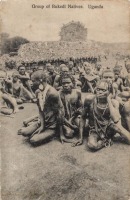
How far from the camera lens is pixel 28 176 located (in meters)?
4.12

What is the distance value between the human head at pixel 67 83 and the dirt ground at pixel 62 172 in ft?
2.59

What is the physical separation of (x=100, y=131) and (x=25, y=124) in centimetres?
126

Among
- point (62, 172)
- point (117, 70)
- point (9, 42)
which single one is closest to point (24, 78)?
point (9, 42)

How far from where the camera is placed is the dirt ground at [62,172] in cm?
387

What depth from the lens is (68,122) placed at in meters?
4.70

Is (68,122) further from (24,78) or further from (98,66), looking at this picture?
(98,66)

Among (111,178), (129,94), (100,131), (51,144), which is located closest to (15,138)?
(51,144)

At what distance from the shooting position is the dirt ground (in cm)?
387

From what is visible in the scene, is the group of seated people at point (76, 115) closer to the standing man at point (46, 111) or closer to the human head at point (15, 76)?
the standing man at point (46, 111)

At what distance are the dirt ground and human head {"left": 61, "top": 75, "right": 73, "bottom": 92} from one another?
2.59 feet

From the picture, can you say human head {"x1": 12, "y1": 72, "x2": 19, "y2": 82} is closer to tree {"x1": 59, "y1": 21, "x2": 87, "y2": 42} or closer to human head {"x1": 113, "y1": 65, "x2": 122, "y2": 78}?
tree {"x1": 59, "y1": 21, "x2": 87, "y2": 42}

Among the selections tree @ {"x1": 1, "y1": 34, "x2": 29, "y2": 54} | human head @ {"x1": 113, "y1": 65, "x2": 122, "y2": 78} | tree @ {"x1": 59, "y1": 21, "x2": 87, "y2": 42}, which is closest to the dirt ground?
tree @ {"x1": 1, "y1": 34, "x2": 29, "y2": 54}

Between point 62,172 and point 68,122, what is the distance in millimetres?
895

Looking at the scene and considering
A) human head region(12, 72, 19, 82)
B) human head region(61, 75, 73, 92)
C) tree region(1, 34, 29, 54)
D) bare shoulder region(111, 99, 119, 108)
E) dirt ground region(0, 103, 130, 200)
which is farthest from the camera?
human head region(12, 72, 19, 82)
